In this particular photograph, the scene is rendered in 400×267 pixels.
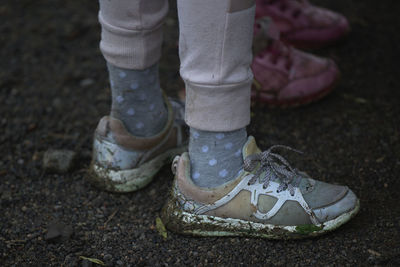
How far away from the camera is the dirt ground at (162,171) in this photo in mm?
1158

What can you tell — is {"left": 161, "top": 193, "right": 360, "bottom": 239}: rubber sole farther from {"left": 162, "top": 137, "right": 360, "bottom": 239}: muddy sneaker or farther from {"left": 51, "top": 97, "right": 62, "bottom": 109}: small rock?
{"left": 51, "top": 97, "right": 62, "bottom": 109}: small rock

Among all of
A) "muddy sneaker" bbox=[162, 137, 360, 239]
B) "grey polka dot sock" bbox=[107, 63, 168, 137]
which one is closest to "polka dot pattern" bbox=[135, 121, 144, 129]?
"grey polka dot sock" bbox=[107, 63, 168, 137]

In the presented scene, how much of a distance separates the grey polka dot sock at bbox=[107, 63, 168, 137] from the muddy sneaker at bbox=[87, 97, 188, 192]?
0.03 meters

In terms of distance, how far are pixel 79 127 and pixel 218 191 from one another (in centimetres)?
73

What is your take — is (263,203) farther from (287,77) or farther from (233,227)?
(287,77)

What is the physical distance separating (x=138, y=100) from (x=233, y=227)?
404 mm

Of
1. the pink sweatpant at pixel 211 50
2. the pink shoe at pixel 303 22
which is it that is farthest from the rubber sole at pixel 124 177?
the pink shoe at pixel 303 22

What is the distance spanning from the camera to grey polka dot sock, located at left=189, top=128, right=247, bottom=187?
3.65ft

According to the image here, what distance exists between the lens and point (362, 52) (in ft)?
6.70

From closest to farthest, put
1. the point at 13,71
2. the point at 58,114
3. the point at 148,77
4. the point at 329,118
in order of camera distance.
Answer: the point at 148,77
the point at 329,118
the point at 58,114
the point at 13,71

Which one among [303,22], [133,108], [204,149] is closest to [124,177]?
[133,108]

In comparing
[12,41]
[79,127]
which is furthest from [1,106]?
[12,41]

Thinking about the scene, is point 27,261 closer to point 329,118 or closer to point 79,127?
point 79,127

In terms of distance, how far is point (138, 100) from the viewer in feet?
4.26
